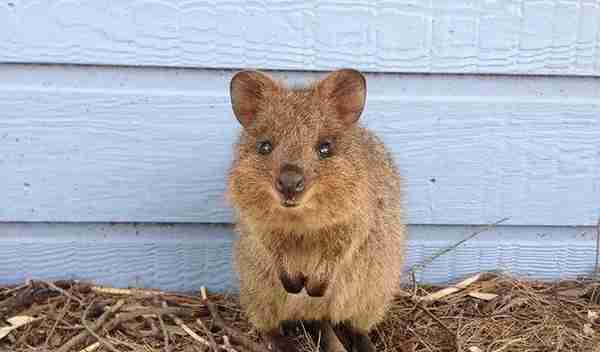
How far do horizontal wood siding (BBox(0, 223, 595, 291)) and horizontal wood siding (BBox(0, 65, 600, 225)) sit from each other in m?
0.10

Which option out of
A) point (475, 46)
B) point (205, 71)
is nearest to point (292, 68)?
point (205, 71)

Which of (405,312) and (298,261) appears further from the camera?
(405,312)

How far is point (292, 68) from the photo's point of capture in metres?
3.48

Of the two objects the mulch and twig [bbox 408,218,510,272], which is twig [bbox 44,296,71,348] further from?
twig [bbox 408,218,510,272]

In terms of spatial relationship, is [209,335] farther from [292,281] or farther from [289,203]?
[289,203]

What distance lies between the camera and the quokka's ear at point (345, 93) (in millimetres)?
2730

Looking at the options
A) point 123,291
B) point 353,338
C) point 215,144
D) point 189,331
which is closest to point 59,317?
point 123,291

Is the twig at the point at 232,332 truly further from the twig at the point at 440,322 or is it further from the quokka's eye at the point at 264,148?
the quokka's eye at the point at 264,148

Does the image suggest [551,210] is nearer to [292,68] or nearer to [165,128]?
[292,68]

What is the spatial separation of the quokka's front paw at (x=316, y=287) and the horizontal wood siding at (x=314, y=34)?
123 cm

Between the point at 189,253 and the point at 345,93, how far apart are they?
1.56 metres

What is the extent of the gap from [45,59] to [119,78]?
39 centimetres

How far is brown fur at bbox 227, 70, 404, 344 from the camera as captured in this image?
8.66 feet

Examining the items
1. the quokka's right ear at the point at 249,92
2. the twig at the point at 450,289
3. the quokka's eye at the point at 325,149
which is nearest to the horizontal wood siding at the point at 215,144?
the twig at the point at 450,289
